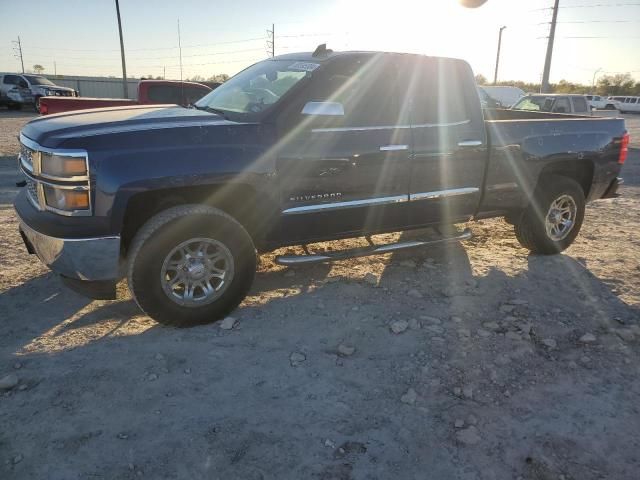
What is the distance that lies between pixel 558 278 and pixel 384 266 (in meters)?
1.65

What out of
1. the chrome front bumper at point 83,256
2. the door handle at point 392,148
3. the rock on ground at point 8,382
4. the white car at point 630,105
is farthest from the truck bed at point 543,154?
the white car at point 630,105

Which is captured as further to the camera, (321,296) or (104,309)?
(321,296)

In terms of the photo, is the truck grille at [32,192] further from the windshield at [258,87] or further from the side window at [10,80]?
the side window at [10,80]

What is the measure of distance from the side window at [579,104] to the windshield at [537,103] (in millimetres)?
693

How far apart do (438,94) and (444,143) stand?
0.46 metres

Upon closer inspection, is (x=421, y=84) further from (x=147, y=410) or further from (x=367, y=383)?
(x=147, y=410)

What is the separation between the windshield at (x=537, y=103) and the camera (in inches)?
562

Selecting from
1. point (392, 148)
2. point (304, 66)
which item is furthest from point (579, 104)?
point (304, 66)

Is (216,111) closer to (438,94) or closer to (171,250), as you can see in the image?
(171,250)

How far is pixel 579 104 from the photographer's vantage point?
14375 mm

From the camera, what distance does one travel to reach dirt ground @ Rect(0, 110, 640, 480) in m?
2.29

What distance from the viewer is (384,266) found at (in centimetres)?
482

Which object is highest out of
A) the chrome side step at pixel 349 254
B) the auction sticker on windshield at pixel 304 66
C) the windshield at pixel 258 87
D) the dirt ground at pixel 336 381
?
the auction sticker on windshield at pixel 304 66

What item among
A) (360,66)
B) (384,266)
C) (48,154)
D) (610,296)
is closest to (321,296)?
(384,266)
